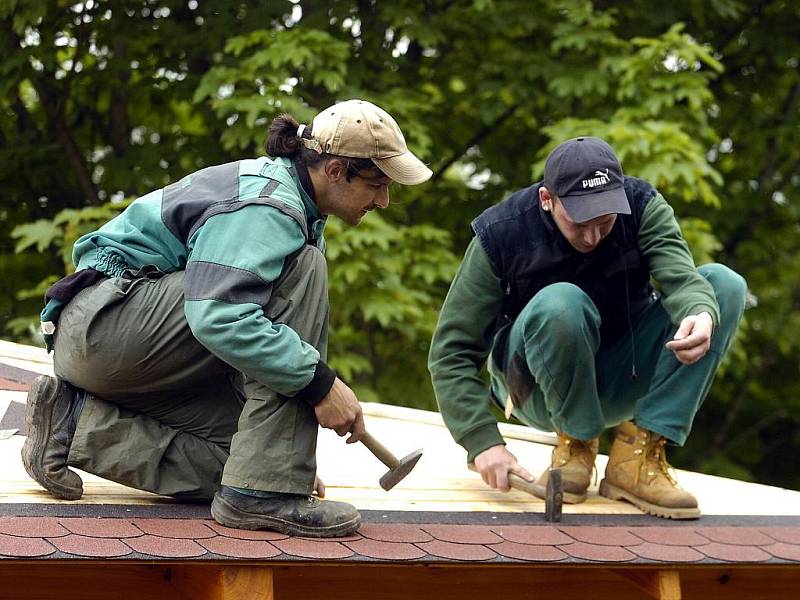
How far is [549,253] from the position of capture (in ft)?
9.99

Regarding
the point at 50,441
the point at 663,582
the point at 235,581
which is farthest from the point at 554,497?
the point at 50,441

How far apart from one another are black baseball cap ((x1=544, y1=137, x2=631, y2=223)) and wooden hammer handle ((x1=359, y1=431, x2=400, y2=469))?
2.36 feet

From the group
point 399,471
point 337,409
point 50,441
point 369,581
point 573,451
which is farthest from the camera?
point 573,451

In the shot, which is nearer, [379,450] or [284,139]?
[284,139]

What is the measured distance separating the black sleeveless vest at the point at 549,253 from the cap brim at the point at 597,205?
0.59 feet

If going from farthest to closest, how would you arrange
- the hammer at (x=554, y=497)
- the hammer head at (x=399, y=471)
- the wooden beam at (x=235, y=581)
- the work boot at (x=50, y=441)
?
1. the hammer at (x=554, y=497)
2. the hammer head at (x=399, y=471)
3. the work boot at (x=50, y=441)
4. the wooden beam at (x=235, y=581)

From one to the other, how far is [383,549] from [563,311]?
794 millimetres

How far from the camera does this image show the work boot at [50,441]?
2.52m

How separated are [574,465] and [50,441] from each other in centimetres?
136

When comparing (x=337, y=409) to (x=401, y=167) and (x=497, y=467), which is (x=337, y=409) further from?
(x=497, y=467)

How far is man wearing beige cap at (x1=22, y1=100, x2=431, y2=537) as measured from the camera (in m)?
2.37

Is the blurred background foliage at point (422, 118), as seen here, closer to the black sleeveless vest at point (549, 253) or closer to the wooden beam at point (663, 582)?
the black sleeveless vest at point (549, 253)

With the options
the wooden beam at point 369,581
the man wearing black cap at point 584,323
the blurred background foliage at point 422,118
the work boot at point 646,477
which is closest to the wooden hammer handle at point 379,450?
the wooden beam at point 369,581

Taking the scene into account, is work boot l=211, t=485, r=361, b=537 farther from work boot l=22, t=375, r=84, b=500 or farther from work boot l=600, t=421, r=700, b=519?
work boot l=600, t=421, r=700, b=519
